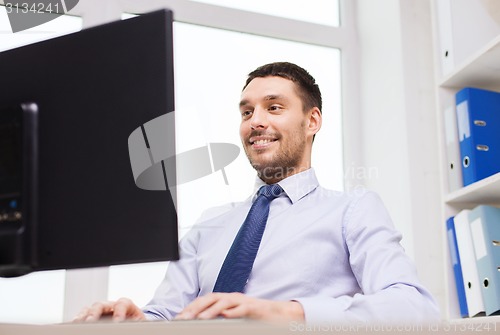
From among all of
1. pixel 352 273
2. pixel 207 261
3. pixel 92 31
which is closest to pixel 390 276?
pixel 352 273

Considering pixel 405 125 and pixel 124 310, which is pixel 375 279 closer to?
pixel 124 310

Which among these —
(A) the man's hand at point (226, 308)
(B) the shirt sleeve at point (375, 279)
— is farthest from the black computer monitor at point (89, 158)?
(B) the shirt sleeve at point (375, 279)

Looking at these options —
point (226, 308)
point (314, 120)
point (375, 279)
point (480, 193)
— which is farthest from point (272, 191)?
point (226, 308)

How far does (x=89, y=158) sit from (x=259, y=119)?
94cm

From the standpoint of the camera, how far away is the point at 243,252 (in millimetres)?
1376

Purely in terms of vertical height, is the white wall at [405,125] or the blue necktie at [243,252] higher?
the white wall at [405,125]

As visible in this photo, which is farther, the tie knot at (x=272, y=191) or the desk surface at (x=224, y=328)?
the tie knot at (x=272, y=191)

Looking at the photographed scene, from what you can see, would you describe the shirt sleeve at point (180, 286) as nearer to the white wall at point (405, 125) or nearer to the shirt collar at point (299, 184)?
the shirt collar at point (299, 184)

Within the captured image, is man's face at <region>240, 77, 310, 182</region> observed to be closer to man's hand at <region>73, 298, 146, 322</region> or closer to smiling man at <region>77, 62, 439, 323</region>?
smiling man at <region>77, 62, 439, 323</region>

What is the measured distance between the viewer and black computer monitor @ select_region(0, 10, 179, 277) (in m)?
0.65

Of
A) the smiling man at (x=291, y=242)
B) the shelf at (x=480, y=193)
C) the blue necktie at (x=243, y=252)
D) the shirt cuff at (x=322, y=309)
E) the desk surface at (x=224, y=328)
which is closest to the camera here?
the desk surface at (x=224, y=328)

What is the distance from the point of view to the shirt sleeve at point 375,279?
3.13 ft

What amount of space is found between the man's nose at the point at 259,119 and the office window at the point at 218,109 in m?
0.61

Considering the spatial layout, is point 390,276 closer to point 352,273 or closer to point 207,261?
point 352,273
